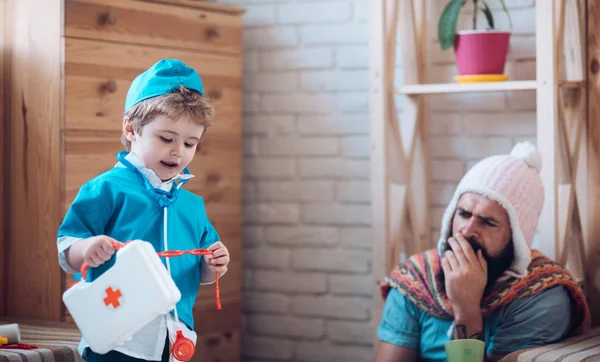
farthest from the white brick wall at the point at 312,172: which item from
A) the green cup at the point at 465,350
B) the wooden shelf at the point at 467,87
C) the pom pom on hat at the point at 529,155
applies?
the green cup at the point at 465,350

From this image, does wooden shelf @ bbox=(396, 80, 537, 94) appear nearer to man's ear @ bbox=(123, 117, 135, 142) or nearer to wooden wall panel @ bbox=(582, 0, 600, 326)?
wooden wall panel @ bbox=(582, 0, 600, 326)

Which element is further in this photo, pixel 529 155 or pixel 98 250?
pixel 529 155

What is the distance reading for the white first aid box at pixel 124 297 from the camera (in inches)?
60.3

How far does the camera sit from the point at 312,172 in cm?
295

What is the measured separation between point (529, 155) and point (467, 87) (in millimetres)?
326

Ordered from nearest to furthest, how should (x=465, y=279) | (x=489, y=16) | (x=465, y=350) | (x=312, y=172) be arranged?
1. (x=465, y=350)
2. (x=465, y=279)
3. (x=489, y=16)
4. (x=312, y=172)

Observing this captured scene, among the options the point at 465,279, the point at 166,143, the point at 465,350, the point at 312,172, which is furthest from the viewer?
the point at 312,172

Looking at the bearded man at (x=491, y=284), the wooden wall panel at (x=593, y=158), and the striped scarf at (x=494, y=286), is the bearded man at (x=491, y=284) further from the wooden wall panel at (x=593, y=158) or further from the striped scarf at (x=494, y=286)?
the wooden wall panel at (x=593, y=158)

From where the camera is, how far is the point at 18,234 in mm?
2543

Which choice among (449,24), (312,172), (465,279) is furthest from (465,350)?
(312,172)

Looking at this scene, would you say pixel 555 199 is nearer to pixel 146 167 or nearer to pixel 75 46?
pixel 146 167

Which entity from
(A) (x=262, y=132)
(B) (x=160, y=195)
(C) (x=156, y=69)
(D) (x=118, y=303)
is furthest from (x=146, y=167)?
(A) (x=262, y=132)

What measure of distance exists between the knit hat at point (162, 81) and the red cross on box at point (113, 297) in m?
0.37

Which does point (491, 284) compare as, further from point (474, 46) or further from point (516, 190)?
point (474, 46)
